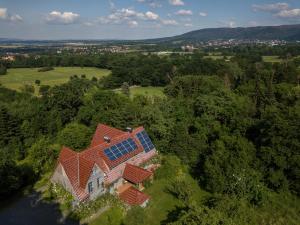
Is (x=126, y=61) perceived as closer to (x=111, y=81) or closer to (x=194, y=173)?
(x=111, y=81)

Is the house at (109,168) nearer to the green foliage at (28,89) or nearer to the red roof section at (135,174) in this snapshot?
the red roof section at (135,174)

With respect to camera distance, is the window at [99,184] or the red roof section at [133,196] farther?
the window at [99,184]

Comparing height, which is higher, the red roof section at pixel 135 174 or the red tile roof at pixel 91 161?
the red tile roof at pixel 91 161

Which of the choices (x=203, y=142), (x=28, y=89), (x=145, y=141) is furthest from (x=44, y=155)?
(x=28, y=89)

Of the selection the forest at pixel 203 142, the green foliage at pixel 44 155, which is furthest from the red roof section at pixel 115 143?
the green foliage at pixel 44 155

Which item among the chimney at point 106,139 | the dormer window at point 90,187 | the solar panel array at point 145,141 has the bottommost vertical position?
the dormer window at point 90,187

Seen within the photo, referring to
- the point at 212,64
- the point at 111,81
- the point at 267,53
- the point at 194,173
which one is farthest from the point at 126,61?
the point at 194,173

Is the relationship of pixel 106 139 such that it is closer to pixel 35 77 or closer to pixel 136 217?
pixel 136 217
